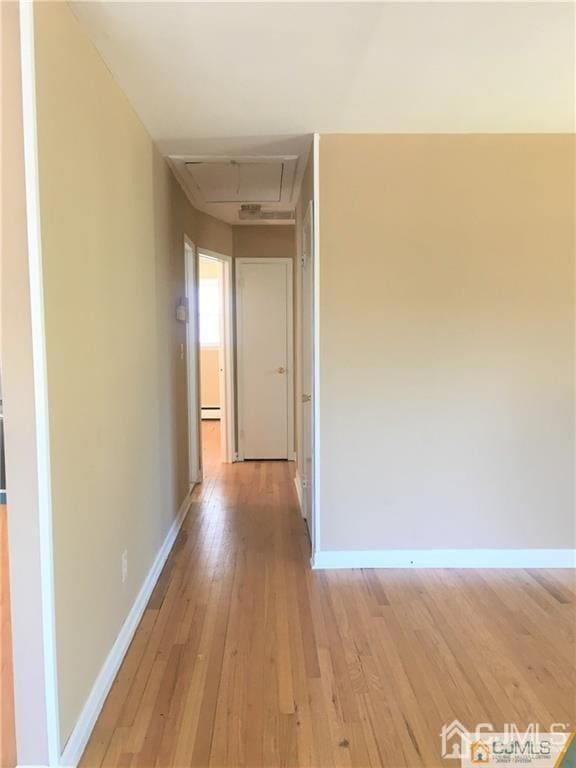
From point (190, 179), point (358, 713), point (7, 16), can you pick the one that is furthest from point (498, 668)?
point (190, 179)

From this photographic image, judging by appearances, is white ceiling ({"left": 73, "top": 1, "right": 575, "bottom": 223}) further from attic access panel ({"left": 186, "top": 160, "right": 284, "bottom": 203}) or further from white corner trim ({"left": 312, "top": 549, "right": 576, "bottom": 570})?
white corner trim ({"left": 312, "top": 549, "right": 576, "bottom": 570})

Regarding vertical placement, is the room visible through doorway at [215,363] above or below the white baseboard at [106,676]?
above

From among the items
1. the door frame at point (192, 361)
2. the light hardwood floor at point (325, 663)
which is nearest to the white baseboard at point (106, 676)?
the light hardwood floor at point (325, 663)

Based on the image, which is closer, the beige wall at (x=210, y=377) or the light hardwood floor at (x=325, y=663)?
the light hardwood floor at (x=325, y=663)

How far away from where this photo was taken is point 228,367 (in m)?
5.37

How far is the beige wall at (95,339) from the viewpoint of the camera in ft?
5.05

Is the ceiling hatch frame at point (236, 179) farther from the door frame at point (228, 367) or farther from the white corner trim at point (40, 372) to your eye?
the white corner trim at point (40, 372)

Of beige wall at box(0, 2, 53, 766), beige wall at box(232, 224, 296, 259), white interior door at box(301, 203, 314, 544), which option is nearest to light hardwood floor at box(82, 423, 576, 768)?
beige wall at box(0, 2, 53, 766)

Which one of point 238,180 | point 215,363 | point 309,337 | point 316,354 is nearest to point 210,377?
point 215,363

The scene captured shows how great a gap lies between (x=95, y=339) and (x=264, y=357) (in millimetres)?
3624

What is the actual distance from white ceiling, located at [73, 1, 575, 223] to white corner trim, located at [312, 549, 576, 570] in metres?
2.42

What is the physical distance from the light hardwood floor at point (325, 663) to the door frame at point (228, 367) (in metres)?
2.29

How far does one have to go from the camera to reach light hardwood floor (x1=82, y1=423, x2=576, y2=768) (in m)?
1.71

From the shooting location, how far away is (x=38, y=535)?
4.75ft
